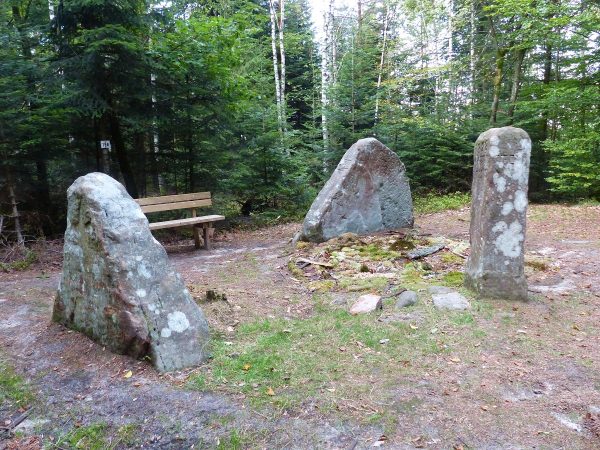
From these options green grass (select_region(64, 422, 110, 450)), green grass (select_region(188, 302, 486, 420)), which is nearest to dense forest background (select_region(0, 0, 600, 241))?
green grass (select_region(188, 302, 486, 420))

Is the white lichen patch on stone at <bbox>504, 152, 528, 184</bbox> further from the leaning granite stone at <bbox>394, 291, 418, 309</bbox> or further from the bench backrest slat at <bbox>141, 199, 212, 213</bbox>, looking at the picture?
the bench backrest slat at <bbox>141, 199, 212, 213</bbox>

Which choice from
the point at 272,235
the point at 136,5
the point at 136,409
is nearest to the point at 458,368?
the point at 136,409

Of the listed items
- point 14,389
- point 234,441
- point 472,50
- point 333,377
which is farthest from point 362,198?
point 472,50

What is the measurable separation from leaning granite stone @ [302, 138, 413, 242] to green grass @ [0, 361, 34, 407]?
469 centimetres

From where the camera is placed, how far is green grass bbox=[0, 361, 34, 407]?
2838mm

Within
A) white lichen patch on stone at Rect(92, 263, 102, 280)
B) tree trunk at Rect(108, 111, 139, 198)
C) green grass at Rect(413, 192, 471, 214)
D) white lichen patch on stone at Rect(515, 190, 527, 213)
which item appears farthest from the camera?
green grass at Rect(413, 192, 471, 214)

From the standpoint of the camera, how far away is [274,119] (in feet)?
36.1

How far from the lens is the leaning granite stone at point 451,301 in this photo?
159 inches

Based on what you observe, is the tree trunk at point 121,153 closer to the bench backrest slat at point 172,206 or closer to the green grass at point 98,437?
the bench backrest slat at point 172,206

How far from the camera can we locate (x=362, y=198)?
751 centimetres

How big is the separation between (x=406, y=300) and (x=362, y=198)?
11.7 feet

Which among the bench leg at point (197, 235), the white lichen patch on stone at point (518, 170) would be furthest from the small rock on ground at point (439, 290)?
the bench leg at point (197, 235)

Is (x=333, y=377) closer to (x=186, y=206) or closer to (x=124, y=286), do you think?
(x=124, y=286)

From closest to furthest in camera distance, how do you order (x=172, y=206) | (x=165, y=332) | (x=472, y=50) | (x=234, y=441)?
(x=234, y=441) → (x=165, y=332) → (x=172, y=206) → (x=472, y=50)
